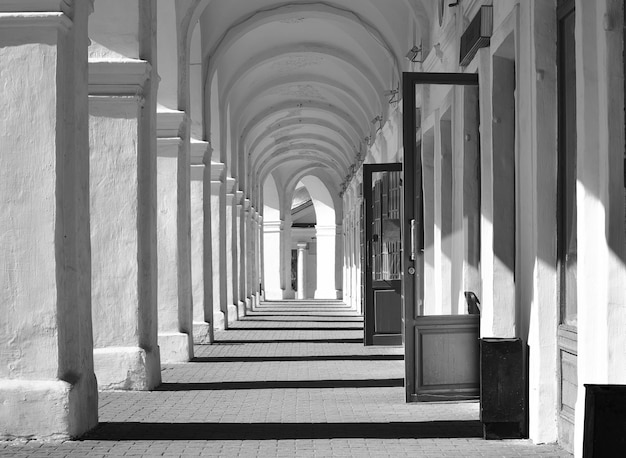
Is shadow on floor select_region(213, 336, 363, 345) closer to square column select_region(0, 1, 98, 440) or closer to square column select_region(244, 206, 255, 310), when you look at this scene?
square column select_region(0, 1, 98, 440)

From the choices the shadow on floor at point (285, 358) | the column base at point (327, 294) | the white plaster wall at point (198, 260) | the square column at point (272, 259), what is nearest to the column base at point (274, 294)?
the square column at point (272, 259)

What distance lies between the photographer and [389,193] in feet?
61.0

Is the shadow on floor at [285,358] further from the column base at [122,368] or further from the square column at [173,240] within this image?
the column base at [122,368]

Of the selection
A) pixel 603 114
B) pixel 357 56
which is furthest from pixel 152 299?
pixel 357 56

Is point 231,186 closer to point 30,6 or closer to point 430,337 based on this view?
point 430,337

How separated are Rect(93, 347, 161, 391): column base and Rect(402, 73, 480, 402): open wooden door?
2.65m

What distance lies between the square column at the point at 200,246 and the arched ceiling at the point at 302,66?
1.47 m

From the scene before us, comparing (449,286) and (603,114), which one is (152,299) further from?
(603,114)

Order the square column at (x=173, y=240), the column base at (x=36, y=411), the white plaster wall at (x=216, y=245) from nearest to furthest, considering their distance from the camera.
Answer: the column base at (x=36, y=411) → the square column at (x=173, y=240) → the white plaster wall at (x=216, y=245)

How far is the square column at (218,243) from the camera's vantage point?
19.5 metres

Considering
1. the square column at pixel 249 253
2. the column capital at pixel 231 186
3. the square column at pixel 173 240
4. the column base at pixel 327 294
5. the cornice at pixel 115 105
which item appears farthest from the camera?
the column base at pixel 327 294

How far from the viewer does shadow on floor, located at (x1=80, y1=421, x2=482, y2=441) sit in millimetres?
7418

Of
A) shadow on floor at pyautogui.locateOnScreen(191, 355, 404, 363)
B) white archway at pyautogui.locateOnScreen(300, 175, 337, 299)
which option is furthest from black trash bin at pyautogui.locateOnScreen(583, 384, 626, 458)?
white archway at pyautogui.locateOnScreen(300, 175, 337, 299)

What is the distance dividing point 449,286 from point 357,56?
10.4 m
